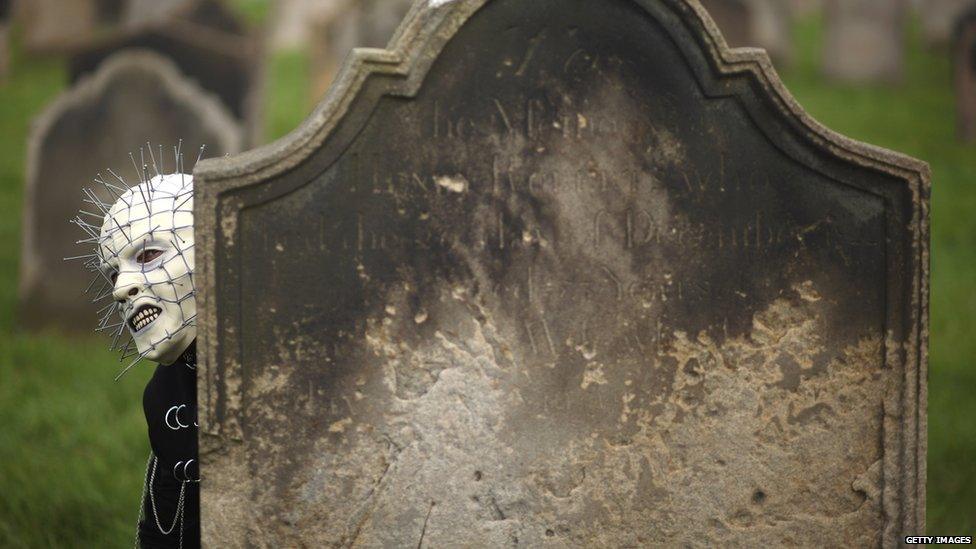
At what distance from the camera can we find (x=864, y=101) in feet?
38.8

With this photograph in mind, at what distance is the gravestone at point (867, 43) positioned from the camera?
41.9ft

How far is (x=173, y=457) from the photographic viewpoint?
3.17 meters

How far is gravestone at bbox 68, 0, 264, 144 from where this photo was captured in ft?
24.4

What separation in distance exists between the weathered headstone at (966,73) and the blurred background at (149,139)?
16 mm

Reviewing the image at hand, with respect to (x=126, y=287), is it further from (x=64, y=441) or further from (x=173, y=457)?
(x=64, y=441)

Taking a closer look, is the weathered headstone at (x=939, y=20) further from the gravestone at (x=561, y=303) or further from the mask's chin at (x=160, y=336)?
the mask's chin at (x=160, y=336)

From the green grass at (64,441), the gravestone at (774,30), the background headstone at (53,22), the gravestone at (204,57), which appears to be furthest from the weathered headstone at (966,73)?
the background headstone at (53,22)

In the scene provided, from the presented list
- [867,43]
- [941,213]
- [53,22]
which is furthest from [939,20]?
[53,22]

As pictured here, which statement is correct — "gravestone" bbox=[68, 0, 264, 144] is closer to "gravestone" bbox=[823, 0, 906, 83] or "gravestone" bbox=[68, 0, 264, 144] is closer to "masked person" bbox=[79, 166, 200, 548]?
"masked person" bbox=[79, 166, 200, 548]

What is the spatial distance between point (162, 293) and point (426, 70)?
0.86 metres

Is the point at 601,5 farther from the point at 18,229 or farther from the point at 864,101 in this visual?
the point at 864,101

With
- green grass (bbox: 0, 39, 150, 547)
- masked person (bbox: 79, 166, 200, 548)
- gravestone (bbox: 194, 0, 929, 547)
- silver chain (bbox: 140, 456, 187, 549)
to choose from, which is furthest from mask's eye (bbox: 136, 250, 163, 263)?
green grass (bbox: 0, 39, 150, 547)

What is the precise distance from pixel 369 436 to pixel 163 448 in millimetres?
593

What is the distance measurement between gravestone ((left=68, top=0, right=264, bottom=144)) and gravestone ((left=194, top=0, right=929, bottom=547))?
499 cm
